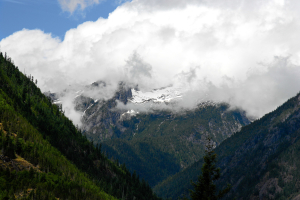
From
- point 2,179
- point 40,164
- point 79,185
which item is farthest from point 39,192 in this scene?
point 79,185

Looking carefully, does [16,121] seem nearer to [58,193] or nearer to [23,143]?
[23,143]

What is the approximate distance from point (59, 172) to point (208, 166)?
411 feet

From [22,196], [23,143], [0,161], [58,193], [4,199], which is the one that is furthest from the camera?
[23,143]

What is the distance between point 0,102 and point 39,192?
8305 cm

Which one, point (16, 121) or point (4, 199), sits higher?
point (16, 121)

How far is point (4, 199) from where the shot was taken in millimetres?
99062

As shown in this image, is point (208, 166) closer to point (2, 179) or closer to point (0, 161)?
point (2, 179)

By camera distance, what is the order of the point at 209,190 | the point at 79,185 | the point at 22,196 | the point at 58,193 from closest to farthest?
the point at 209,190
the point at 22,196
the point at 58,193
the point at 79,185

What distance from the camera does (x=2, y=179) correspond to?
363 ft

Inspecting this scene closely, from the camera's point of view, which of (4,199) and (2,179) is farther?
(2,179)

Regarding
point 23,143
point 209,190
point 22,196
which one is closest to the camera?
point 209,190

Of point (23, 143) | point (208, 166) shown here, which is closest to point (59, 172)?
point (23, 143)

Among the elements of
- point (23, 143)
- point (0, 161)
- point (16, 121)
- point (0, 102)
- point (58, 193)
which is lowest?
point (58, 193)

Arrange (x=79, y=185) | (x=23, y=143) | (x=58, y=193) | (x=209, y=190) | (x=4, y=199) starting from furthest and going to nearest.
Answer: (x=79, y=185), (x=23, y=143), (x=58, y=193), (x=4, y=199), (x=209, y=190)
